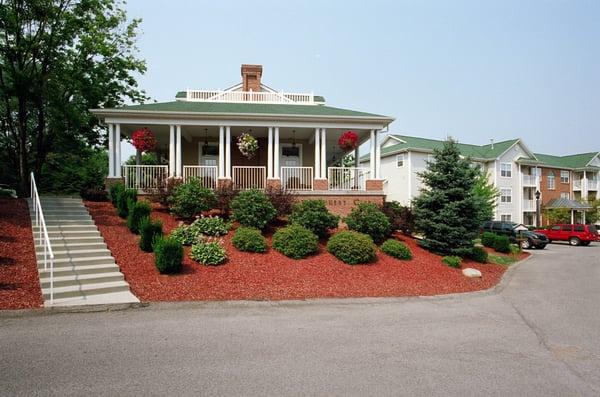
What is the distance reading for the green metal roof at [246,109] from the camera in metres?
15.1

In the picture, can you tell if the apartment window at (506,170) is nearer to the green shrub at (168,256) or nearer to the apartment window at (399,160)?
the apartment window at (399,160)

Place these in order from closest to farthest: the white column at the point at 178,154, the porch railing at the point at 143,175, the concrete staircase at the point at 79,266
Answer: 1. the concrete staircase at the point at 79,266
2. the porch railing at the point at 143,175
3. the white column at the point at 178,154

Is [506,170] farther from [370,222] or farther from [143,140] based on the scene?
[143,140]

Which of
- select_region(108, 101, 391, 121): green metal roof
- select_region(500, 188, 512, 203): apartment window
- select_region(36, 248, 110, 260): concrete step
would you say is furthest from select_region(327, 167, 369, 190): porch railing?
select_region(500, 188, 512, 203): apartment window

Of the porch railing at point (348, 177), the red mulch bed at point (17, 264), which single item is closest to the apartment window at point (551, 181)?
the porch railing at point (348, 177)

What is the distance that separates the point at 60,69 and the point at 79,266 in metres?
12.9

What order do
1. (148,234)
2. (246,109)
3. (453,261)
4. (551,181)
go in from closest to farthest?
1. (148,234)
2. (453,261)
3. (246,109)
4. (551,181)

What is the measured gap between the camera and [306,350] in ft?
15.9

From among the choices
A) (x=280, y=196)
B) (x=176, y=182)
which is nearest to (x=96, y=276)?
(x=176, y=182)

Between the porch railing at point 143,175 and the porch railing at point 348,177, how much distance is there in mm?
Result: 7389

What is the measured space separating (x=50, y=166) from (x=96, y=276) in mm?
19416

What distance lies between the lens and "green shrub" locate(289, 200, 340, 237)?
37.7 ft

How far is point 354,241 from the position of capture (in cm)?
1045

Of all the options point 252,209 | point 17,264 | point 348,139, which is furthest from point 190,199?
point 348,139
